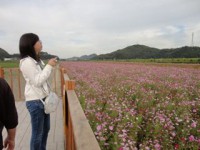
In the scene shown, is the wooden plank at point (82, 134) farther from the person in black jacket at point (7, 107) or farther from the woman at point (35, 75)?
the woman at point (35, 75)

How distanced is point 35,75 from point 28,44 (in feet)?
1.23

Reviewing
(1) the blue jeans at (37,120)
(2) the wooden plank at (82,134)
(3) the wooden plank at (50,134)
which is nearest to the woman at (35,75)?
(1) the blue jeans at (37,120)

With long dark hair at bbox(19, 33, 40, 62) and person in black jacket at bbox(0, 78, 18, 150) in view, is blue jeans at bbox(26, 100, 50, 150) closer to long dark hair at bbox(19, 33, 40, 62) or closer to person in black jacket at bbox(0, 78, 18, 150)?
long dark hair at bbox(19, 33, 40, 62)

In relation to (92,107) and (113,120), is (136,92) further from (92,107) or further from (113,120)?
(113,120)

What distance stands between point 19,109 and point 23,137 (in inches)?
121

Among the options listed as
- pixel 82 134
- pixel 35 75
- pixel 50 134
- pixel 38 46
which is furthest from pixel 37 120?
pixel 50 134

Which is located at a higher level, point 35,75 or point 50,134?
point 35,75

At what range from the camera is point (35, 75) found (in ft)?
9.87

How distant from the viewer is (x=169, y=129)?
4164 mm

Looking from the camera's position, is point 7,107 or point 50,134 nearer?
point 7,107

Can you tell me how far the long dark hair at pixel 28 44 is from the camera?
3018 mm

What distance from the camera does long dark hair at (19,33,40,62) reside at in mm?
3018

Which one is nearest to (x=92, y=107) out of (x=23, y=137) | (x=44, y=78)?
(x=23, y=137)

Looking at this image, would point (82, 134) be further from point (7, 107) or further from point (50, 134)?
point (50, 134)
